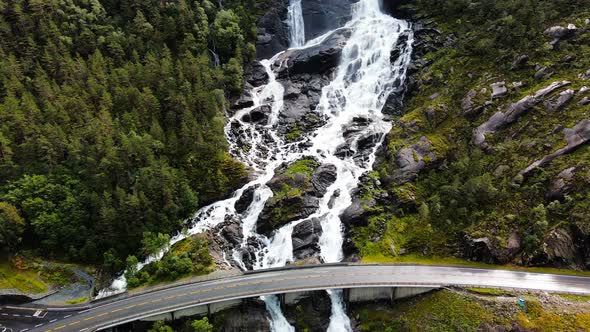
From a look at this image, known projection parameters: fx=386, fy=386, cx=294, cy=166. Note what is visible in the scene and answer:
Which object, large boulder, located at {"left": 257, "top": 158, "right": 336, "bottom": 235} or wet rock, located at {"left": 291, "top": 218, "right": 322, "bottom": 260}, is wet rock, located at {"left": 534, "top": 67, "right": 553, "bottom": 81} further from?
wet rock, located at {"left": 291, "top": 218, "right": 322, "bottom": 260}

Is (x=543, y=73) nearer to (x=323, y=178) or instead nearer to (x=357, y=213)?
(x=357, y=213)

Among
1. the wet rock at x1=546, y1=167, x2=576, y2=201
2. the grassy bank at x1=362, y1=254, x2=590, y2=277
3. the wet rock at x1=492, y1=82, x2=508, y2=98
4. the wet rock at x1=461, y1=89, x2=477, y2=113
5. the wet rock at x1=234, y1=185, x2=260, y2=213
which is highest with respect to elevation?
the wet rock at x1=492, y1=82, x2=508, y2=98

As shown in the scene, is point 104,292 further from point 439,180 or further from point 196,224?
point 439,180

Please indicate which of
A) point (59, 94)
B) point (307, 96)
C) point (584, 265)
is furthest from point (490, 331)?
point (59, 94)

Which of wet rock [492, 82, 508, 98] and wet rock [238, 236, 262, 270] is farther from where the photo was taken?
wet rock [492, 82, 508, 98]

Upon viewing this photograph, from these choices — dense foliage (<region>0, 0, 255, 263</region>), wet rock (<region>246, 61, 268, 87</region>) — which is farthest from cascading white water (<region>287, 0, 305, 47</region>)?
dense foliage (<region>0, 0, 255, 263</region>)

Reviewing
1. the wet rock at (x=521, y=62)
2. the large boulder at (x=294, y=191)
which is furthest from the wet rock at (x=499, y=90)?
the large boulder at (x=294, y=191)
